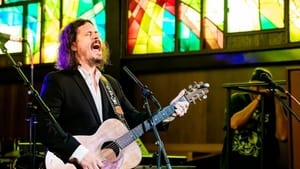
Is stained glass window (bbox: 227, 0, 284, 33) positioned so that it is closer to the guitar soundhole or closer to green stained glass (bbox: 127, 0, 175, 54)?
green stained glass (bbox: 127, 0, 175, 54)

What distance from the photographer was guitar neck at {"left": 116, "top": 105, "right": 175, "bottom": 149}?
3.71 metres

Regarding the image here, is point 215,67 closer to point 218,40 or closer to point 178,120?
point 218,40

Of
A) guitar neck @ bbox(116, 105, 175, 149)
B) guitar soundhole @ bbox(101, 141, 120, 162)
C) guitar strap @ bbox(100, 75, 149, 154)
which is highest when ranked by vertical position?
guitar strap @ bbox(100, 75, 149, 154)

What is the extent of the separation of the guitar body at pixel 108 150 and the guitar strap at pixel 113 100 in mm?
104

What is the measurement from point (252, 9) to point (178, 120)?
1661mm

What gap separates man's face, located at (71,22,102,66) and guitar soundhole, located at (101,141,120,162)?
56 cm

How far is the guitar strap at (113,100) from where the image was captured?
12.7ft

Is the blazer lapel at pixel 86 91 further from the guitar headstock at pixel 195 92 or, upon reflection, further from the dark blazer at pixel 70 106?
the guitar headstock at pixel 195 92

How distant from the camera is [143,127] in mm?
3785

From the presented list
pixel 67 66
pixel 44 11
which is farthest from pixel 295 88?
pixel 44 11

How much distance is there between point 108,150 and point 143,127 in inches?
11.0

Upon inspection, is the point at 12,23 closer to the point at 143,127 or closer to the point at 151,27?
the point at 151,27

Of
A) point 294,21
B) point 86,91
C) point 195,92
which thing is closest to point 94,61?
point 86,91

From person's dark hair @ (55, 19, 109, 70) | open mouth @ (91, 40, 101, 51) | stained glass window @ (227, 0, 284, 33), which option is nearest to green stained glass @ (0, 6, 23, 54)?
stained glass window @ (227, 0, 284, 33)
